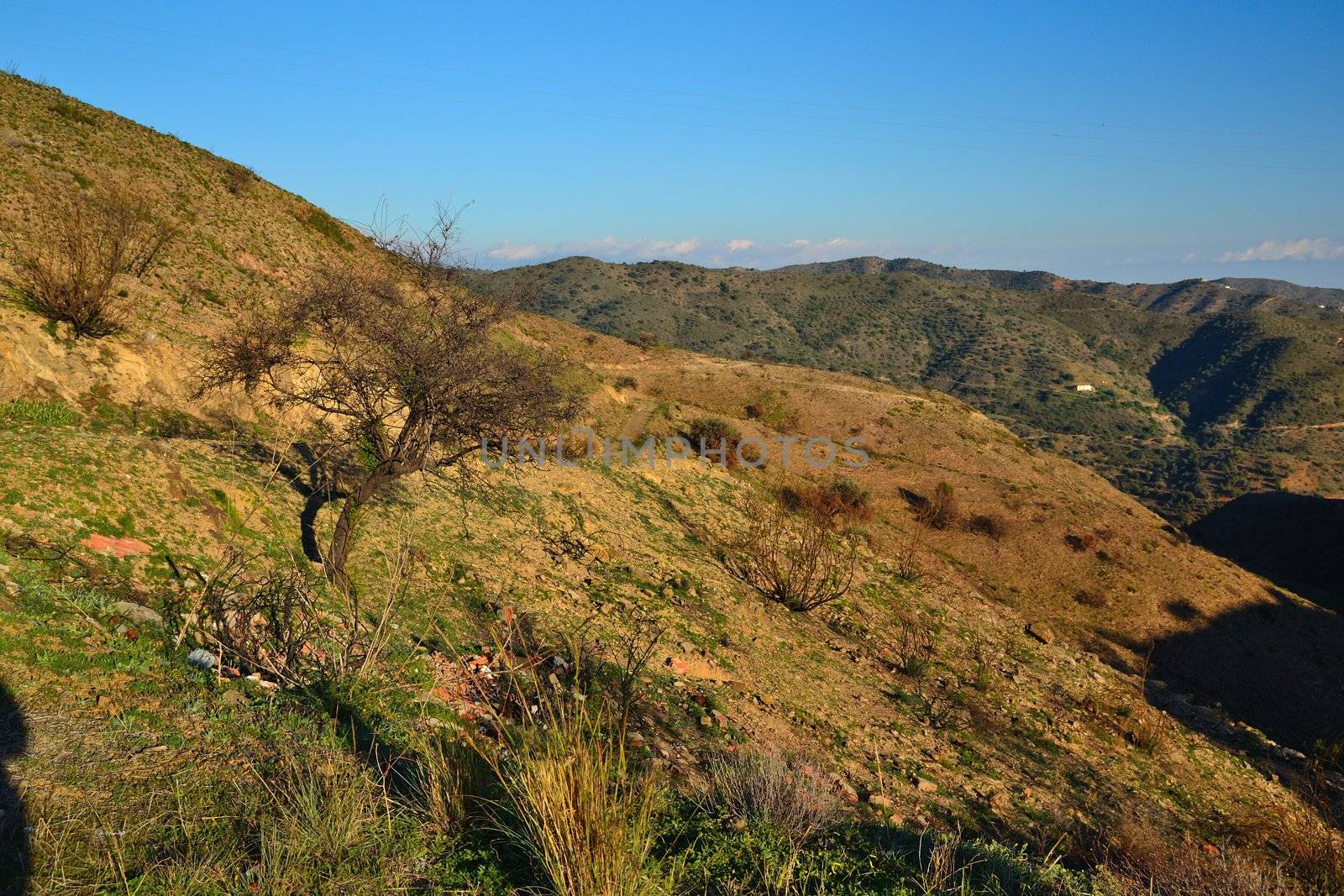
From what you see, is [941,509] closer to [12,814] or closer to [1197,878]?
[1197,878]

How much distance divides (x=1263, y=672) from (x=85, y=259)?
27.1 metres

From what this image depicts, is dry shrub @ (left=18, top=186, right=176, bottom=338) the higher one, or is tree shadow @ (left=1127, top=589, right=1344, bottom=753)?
dry shrub @ (left=18, top=186, right=176, bottom=338)

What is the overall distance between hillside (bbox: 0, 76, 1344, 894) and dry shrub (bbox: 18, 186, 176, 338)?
35cm

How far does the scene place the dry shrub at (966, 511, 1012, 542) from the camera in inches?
938

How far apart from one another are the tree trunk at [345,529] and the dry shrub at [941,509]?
61.9 ft

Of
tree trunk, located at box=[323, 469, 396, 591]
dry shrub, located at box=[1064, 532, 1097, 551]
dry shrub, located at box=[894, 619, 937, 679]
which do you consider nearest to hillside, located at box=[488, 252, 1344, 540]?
dry shrub, located at box=[1064, 532, 1097, 551]

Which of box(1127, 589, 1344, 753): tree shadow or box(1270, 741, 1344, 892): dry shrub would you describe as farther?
box(1127, 589, 1344, 753): tree shadow

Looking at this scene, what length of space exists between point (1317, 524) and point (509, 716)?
148 feet

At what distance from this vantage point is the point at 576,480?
16625 millimetres

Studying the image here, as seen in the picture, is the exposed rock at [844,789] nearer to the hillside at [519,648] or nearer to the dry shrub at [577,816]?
the hillside at [519,648]

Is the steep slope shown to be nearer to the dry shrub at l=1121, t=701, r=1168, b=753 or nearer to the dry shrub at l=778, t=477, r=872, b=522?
the dry shrub at l=778, t=477, r=872, b=522

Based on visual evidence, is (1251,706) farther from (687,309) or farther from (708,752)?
(687,309)

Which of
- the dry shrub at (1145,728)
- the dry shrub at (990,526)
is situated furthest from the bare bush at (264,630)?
the dry shrub at (990,526)

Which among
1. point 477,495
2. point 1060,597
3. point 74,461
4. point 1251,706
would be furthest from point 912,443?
point 74,461
